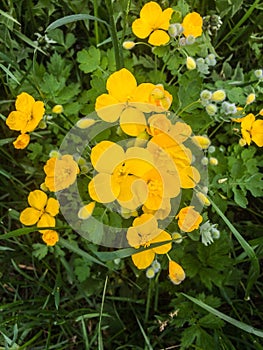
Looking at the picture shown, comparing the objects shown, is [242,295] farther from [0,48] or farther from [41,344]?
[0,48]

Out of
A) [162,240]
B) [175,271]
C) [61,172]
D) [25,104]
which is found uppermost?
[25,104]

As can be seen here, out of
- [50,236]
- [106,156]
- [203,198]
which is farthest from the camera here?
[50,236]

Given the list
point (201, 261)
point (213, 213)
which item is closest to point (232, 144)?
point (213, 213)

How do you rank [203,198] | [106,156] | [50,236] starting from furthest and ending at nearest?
[50,236] < [203,198] < [106,156]

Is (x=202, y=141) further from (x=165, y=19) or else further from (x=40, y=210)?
(x=40, y=210)

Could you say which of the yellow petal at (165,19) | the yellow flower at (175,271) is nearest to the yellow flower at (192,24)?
the yellow petal at (165,19)

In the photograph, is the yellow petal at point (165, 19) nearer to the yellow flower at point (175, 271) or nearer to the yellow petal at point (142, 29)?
the yellow petal at point (142, 29)

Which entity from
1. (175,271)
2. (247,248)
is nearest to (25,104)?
(175,271)
